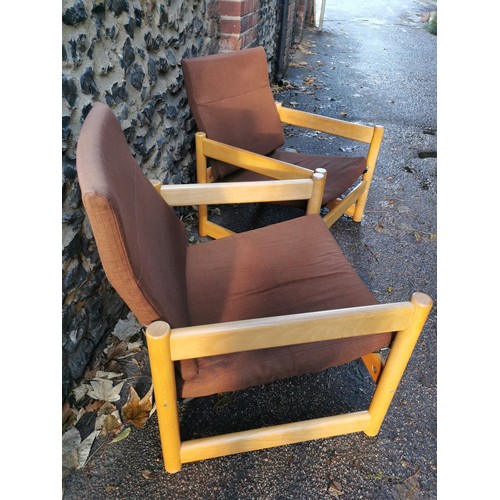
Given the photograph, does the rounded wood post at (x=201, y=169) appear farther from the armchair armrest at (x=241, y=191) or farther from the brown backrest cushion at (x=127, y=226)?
the brown backrest cushion at (x=127, y=226)

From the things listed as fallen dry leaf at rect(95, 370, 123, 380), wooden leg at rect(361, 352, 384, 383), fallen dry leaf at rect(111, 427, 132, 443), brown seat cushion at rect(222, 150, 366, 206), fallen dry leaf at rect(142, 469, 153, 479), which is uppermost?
brown seat cushion at rect(222, 150, 366, 206)

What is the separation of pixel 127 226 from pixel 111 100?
0.95 meters

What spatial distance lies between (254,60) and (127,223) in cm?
194

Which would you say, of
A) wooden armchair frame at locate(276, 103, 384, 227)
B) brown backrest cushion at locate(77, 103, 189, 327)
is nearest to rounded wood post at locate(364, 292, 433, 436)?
brown backrest cushion at locate(77, 103, 189, 327)

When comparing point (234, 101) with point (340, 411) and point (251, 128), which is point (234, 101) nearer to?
point (251, 128)

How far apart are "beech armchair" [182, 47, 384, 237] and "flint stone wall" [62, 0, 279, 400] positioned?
7.9 inches

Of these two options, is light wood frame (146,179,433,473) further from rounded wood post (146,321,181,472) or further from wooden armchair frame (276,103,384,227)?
wooden armchair frame (276,103,384,227)

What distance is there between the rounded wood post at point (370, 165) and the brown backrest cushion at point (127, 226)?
5.10ft

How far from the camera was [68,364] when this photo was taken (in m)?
1.61

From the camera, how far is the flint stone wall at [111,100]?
1.45m

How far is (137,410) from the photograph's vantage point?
161cm

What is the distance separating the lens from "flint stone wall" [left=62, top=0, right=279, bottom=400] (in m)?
1.45
